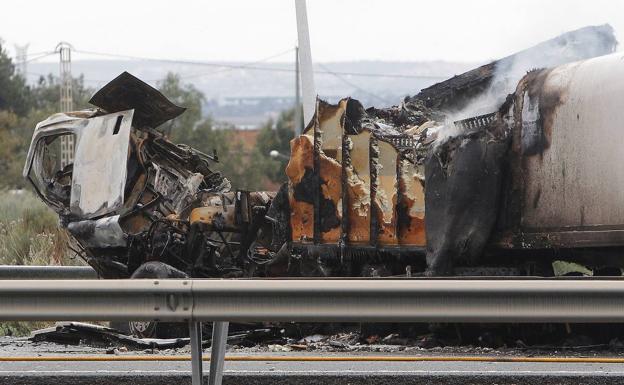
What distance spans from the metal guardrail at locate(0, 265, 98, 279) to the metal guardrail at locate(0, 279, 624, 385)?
21.2 feet

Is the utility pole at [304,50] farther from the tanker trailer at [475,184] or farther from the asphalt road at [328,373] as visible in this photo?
the asphalt road at [328,373]

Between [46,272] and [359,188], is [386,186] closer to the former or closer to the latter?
[359,188]

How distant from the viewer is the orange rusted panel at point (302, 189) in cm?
1034

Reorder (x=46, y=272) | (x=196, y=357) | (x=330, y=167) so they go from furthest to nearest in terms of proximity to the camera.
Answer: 1. (x=46, y=272)
2. (x=330, y=167)
3. (x=196, y=357)

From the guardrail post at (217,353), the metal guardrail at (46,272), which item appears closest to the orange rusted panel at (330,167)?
the metal guardrail at (46,272)

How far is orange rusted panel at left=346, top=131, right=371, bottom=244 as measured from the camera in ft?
33.4

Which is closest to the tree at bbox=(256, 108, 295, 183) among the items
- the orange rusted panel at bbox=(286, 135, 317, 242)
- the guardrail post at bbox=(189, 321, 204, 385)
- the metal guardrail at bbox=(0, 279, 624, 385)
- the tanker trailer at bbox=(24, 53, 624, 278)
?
the tanker trailer at bbox=(24, 53, 624, 278)

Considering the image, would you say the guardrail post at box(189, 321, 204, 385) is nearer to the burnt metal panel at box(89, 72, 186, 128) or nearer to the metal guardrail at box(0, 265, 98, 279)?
the burnt metal panel at box(89, 72, 186, 128)

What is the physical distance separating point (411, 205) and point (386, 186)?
270 mm

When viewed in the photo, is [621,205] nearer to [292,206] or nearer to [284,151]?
[292,206]

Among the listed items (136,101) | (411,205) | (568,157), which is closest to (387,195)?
(411,205)

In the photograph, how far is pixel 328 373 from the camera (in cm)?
713

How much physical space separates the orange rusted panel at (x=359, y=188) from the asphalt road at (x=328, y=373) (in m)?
2.44

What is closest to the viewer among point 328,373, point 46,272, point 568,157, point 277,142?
point 328,373
